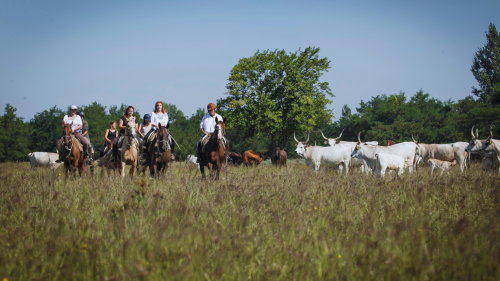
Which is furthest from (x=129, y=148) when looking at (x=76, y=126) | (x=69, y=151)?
(x=76, y=126)

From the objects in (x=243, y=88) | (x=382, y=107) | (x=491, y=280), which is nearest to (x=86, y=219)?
(x=491, y=280)

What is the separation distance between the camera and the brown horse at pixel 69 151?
389 inches

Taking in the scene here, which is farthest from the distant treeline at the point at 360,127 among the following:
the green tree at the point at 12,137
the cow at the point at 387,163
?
the cow at the point at 387,163

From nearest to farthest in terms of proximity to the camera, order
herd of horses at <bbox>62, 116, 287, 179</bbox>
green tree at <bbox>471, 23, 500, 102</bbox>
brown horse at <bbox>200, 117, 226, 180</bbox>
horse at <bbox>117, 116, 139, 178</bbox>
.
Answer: brown horse at <bbox>200, 117, 226, 180</bbox> → herd of horses at <bbox>62, 116, 287, 179</bbox> → horse at <bbox>117, 116, 139, 178</bbox> → green tree at <bbox>471, 23, 500, 102</bbox>

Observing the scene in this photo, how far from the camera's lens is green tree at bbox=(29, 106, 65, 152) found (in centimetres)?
7000

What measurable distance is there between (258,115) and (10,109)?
58037 mm

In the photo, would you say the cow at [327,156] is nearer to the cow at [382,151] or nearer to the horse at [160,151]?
the cow at [382,151]

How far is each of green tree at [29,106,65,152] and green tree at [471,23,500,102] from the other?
82.0 metres

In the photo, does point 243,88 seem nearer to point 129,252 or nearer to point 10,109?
point 129,252

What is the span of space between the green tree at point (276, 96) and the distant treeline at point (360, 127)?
277cm

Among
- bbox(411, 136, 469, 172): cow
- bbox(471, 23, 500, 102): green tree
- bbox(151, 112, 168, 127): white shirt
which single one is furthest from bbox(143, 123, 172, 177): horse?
bbox(471, 23, 500, 102): green tree

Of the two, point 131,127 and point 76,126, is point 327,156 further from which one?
point 76,126

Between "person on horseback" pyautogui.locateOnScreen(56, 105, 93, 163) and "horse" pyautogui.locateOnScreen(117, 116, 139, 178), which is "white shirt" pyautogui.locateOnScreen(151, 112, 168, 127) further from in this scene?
"person on horseback" pyautogui.locateOnScreen(56, 105, 93, 163)

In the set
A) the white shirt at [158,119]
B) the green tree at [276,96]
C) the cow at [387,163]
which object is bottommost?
the cow at [387,163]
